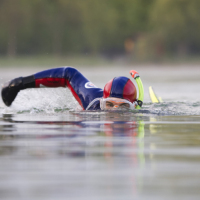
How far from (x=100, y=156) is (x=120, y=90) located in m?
3.37

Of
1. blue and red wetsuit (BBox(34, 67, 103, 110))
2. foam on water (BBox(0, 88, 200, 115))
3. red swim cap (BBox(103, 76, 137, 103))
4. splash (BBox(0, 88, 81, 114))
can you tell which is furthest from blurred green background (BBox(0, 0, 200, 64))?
red swim cap (BBox(103, 76, 137, 103))

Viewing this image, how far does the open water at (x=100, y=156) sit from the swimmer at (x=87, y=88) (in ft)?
0.57

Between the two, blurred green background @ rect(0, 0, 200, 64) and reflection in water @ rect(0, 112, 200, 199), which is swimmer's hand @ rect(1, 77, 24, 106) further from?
blurred green background @ rect(0, 0, 200, 64)

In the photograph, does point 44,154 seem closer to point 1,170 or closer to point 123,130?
point 1,170

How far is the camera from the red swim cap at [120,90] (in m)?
7.95

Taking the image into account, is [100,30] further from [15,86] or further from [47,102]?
[15,86]

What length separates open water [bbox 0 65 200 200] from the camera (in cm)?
357

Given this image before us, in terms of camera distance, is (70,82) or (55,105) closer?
(70,82)

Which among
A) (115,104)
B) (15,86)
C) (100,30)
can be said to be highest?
(100,30)

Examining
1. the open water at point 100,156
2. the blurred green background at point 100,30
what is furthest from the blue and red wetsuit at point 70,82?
the blurred green background at point 100,30

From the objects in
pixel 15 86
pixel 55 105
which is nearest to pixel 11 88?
pixel 15 86

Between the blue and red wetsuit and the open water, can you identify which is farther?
the blue and red wetsuit

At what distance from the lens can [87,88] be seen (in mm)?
8594

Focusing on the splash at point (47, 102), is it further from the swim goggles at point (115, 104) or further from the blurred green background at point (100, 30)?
the blurred green background at point (100, 30)
